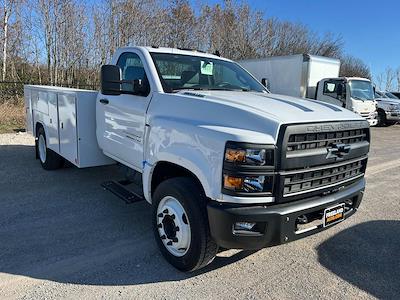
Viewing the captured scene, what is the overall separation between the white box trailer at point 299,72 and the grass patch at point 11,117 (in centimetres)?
957

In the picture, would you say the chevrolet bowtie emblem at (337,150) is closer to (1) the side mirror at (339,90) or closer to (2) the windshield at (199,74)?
(2) the windshield at (199,74)

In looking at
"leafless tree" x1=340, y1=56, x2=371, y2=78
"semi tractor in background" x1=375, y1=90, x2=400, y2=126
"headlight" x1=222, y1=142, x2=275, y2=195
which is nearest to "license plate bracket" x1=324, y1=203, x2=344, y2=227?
"headlight" x1=222, y1=142, x2=275, y2=195

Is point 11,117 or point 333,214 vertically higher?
point 333,214

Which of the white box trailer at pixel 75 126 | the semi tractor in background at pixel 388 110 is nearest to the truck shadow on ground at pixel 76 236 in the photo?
the white box trailer at pixel 75 126

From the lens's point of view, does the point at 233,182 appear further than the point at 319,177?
No

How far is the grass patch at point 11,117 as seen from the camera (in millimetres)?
11727

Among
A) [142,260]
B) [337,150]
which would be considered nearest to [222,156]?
[337,150]

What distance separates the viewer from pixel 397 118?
19.0 meters

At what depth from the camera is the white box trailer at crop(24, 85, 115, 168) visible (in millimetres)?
5156

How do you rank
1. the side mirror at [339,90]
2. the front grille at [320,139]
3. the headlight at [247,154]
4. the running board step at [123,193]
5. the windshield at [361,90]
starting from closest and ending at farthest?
the headlight at [247,154]
the front grille at [320,139]
the running board step at [123,193]
the side mirror at [339,90]
the windshield at [361,90]

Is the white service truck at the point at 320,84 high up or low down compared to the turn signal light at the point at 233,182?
up

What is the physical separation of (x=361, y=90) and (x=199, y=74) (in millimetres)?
13156

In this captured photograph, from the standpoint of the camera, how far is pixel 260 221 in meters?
2.78

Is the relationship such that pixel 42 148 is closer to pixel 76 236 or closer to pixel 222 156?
pixel 76 236
